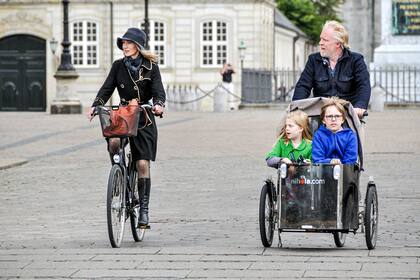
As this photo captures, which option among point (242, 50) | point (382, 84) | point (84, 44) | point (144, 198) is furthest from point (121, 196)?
point (84, 44)

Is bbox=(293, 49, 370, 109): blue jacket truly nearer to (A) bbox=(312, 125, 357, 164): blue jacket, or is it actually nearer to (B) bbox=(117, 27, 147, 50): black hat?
(A) bbox=(312, 125, 357, 164): blue jacket

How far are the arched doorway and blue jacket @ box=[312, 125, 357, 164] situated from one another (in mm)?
53567

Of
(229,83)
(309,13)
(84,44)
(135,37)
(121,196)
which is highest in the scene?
(309,13)

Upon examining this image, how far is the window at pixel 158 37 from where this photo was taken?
6725cm

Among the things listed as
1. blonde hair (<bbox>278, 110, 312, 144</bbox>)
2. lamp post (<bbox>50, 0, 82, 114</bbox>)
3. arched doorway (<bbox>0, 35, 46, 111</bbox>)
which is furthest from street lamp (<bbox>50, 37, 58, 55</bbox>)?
blonde hair (<bbox>278, 110, 312, 144</bbox>)

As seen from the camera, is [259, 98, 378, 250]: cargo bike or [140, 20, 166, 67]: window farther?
[140, 20, 166, 67]: window

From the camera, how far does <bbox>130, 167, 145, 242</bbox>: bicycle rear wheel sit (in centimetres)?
1234

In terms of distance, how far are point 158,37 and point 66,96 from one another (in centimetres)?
1890

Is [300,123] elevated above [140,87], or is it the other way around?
[140,87]

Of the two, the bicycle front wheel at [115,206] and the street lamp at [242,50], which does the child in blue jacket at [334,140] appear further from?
the street lamp at [242,50]

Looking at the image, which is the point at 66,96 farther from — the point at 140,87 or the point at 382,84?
the point at 140,87

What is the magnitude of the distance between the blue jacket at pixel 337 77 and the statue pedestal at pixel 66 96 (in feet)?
119

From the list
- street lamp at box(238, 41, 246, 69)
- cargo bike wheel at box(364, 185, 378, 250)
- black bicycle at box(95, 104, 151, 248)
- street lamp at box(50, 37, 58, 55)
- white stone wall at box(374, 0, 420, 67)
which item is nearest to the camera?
cargo bike wheel at box(364, 185, 378, 250)

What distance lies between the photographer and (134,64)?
12.7 metres
